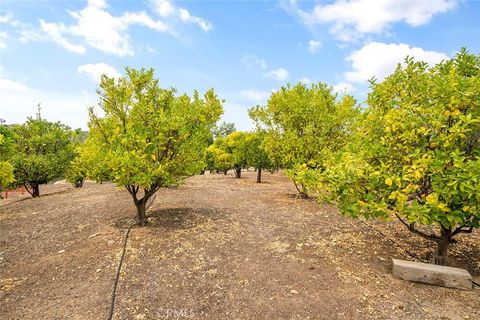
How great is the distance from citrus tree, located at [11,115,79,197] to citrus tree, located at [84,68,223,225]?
1196cm

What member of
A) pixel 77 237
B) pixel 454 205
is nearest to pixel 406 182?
pixel 454 205

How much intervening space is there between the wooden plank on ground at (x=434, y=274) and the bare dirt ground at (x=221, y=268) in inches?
6.5

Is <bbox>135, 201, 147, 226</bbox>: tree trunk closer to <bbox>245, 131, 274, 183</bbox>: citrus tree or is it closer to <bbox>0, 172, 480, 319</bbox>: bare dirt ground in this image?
<bbox>0, 172, 480, 319</bbox>: bare dirt ground

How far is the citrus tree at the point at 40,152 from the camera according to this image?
1942 centimetres

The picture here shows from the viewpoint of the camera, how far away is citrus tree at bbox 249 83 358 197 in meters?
15.9

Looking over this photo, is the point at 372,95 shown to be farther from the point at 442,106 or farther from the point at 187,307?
the point at 187,307

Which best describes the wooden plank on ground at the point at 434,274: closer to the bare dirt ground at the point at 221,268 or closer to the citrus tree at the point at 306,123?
the bare dirt ground at the point at 221,268

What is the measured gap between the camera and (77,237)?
9.97 meters

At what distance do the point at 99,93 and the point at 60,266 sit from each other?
19.3 ft

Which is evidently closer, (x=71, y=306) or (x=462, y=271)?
(x=71, y=306)

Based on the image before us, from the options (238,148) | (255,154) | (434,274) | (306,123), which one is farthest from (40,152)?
A: (434,274)

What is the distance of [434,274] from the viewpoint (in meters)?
6.49

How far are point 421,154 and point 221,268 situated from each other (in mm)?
5219

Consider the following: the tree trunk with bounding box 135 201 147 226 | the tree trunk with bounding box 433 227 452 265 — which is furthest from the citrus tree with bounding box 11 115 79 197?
the tree trunk with bounding box 433 227 452 265
